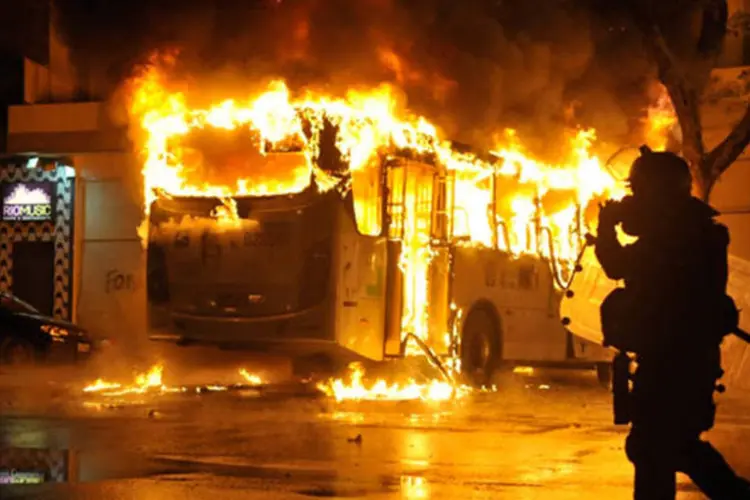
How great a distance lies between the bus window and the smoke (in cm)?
104

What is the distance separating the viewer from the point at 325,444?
33.0 feet

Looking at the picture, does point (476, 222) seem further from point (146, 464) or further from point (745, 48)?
point (745, 48)

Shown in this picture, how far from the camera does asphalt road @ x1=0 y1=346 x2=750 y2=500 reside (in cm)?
767

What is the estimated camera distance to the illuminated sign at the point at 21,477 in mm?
7637

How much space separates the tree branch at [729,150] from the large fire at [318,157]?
3.71 meters

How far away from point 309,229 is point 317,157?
0.79 meters

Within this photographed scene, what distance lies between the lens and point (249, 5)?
54.2 ft

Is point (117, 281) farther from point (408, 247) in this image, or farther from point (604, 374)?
point (408, 247)

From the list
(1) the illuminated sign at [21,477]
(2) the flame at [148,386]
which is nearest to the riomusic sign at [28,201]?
(2) the flame at [148,386]

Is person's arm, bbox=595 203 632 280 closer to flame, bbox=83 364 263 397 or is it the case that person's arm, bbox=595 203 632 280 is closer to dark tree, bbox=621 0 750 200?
flame, bbox=83 364 263 397

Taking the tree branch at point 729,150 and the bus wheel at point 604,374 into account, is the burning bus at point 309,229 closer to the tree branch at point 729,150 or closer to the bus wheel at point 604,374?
the bus wheel at point 604,374

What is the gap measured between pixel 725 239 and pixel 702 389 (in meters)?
0.71

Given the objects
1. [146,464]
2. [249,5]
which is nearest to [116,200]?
[249,5]

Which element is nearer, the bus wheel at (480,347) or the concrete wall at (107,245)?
the bus wheel at (480,347)
